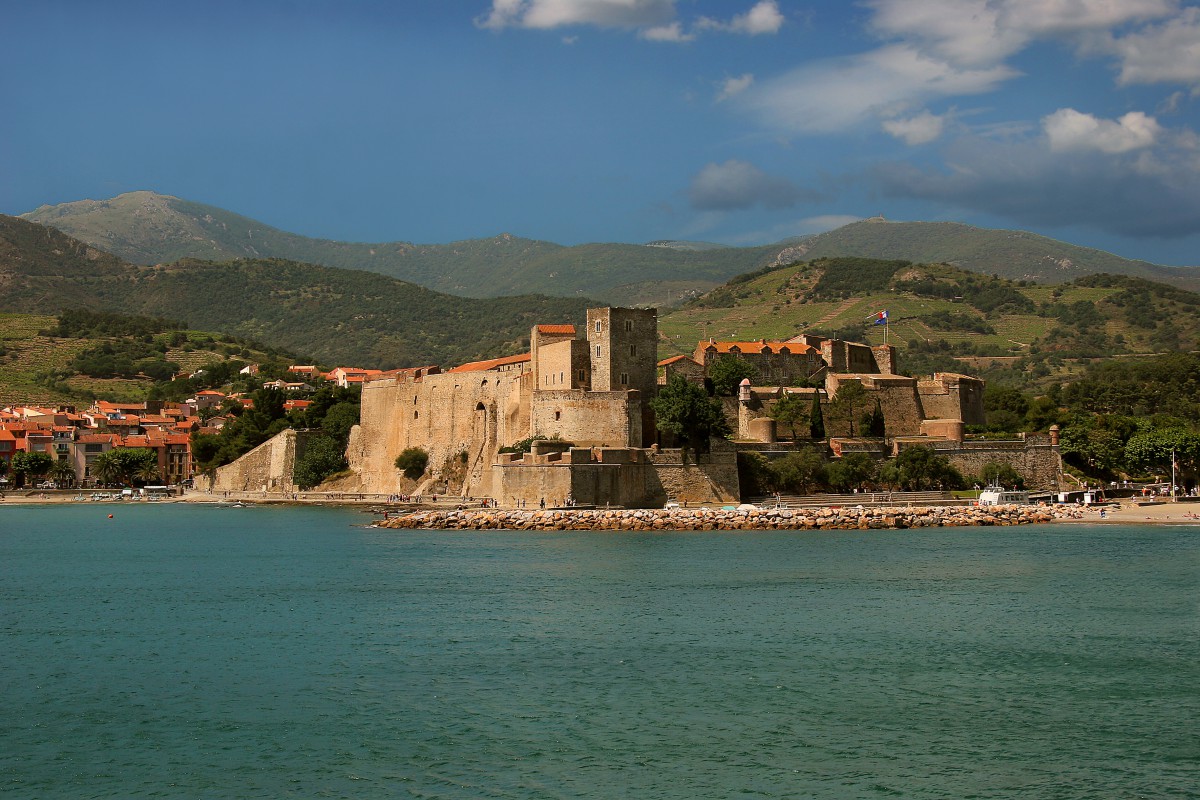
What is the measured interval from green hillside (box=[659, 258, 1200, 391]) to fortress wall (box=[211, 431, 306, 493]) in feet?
101

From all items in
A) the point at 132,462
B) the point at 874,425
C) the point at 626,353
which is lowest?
the point at 132,462

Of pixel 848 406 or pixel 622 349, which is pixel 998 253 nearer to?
pixel 848 406

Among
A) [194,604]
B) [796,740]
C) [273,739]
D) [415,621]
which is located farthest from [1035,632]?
[194,604]

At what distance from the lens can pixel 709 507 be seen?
38125mm

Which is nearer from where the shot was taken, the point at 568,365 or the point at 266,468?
the point at 568,365

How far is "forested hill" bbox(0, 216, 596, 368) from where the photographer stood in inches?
5138

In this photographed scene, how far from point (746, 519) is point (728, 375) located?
1009 cm

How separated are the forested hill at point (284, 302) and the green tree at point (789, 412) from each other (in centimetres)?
7910

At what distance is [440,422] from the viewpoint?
48375 millimetres

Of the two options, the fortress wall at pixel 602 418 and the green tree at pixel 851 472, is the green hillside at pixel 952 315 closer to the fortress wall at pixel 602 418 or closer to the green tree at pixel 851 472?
the green tree at pixel 851 472

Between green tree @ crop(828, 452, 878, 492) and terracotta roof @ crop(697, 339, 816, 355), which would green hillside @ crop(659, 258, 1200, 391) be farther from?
green tree @ crop(828, 452, 878, 492)

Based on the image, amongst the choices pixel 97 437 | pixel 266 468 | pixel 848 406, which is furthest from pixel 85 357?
pixel 848 406

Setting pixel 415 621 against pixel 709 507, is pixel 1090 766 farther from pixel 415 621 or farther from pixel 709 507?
pixel 709 507

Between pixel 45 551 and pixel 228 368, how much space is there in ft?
179
